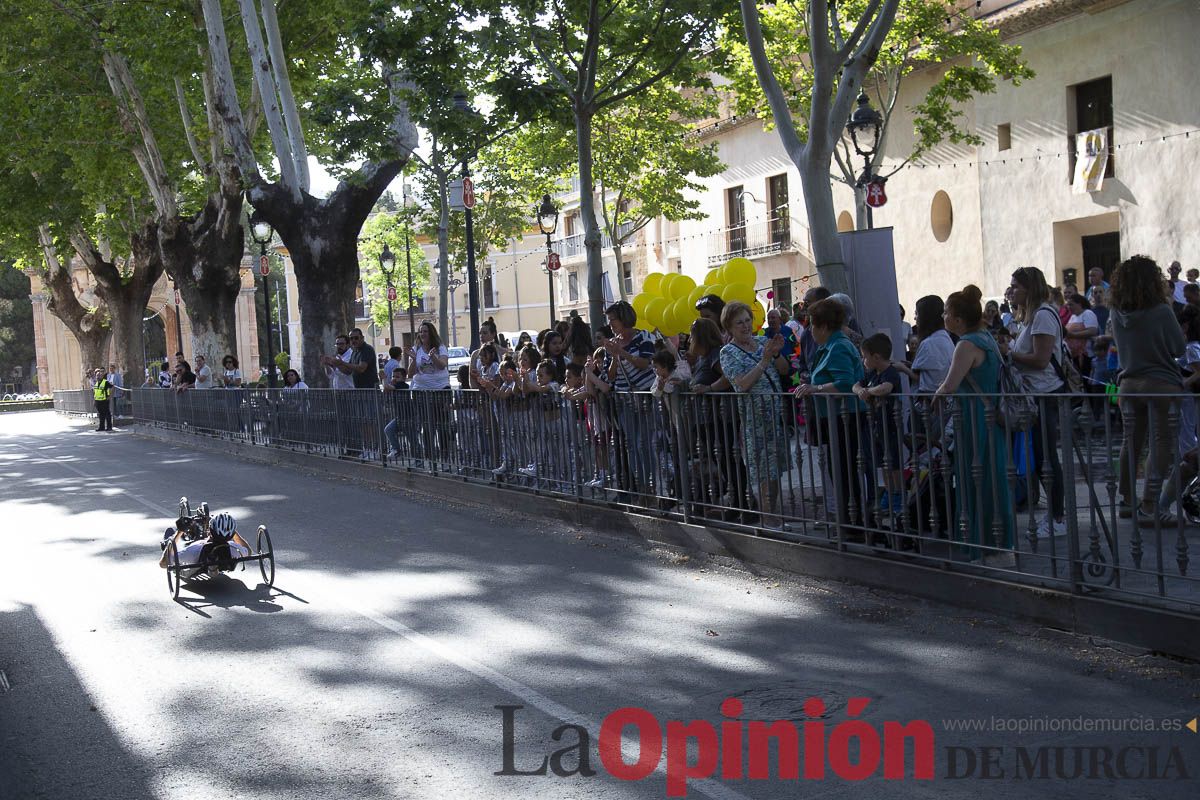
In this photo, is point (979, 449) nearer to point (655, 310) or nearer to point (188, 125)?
point (655, 310)

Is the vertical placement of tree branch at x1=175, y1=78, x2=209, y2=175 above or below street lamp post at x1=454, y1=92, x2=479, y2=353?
above

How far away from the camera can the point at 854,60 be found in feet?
39.2

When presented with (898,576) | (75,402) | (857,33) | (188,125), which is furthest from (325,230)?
(75,402)

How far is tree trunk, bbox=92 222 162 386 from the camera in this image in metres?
43.1

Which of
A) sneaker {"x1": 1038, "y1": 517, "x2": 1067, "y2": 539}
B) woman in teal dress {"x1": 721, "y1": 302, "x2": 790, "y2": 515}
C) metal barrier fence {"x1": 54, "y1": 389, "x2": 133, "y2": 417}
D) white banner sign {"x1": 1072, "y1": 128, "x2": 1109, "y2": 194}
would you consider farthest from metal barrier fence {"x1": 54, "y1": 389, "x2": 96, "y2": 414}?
sneaker {"x1": 1038, "y1": 517, "x2": 1067, "y2": 539}

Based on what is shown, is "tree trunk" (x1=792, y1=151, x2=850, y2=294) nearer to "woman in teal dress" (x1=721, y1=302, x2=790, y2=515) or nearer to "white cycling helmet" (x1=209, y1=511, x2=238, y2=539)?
"woman in teal dress" (x1=721, y1=302, x2=790, y2=515)

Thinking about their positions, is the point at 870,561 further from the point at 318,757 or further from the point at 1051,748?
the point at 318,757

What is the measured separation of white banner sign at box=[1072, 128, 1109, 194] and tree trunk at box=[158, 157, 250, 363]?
18552 mm

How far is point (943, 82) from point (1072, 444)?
71.5 ft

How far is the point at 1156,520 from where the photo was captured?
6348mm

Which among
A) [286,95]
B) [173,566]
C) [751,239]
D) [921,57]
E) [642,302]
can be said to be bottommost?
[173,566]

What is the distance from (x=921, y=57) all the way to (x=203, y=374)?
18.7 meters

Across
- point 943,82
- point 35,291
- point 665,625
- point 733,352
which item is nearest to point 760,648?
point 665,625

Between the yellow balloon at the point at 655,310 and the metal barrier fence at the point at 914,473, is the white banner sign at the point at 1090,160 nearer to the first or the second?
the yellow balloon at the point at 655,310
